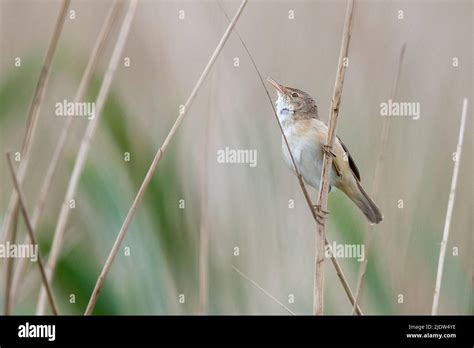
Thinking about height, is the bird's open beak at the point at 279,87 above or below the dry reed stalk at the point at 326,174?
above

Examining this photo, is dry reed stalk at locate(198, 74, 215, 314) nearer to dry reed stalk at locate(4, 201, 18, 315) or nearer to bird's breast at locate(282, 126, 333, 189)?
bird's breast at locate(282, 126, 333, 189)

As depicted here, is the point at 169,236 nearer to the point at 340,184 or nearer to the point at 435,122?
the point at 340,184

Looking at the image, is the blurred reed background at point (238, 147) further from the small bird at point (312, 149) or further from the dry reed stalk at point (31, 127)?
the dry reed stalk at point (31, 127)

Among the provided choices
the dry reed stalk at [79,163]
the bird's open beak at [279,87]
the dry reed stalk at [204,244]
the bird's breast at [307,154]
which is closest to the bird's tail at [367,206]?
the bird's breast at [307,154]

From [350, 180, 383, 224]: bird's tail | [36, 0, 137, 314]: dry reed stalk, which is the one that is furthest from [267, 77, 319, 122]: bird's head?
[36, 0, 137, 314]: dry reed stalk

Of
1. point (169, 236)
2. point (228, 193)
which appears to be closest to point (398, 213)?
point (228, 193)

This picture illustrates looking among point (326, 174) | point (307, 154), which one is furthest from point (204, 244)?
point (307, 154)

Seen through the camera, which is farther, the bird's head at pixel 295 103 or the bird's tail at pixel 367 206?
the bird's head at pixel 295 103

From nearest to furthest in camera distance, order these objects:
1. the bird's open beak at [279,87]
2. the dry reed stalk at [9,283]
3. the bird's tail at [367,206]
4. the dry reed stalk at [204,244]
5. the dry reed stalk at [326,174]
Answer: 1. the dry reed stalk at [9,283]
2. the dry reed stalk at [326,174]
3. the dry reed stalk at [204,244]
4. the bird's tail at [367,206]
5. the bird's open beak at [279,87]
